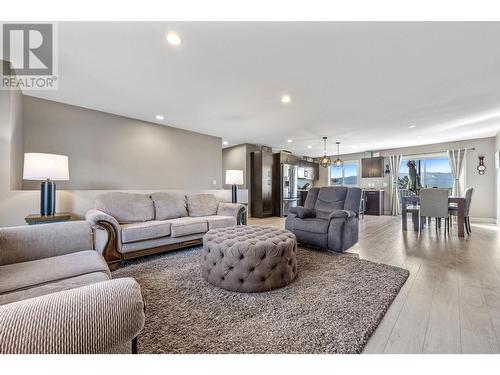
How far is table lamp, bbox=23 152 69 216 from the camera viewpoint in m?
2.46

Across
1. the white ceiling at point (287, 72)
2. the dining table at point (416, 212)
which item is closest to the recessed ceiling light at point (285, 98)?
the white ceiling at point (287, 72)

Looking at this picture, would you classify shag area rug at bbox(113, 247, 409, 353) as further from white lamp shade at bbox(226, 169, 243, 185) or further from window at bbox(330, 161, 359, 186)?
window at bbox(330, 161, 359, 186)

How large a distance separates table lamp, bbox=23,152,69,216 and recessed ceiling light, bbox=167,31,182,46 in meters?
2.05

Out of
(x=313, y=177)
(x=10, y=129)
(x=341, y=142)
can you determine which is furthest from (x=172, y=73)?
→ (x=313, y=177)

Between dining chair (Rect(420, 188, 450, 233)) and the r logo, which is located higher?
the r logo

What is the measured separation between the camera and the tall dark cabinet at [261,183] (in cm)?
672

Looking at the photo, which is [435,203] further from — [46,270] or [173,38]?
[46,270]

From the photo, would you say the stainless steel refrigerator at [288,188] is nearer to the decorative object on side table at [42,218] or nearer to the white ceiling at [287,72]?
the white ceiling at [287,72]

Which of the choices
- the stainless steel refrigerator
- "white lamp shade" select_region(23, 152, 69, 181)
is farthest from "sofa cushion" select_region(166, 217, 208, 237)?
the stainless steel refrigerator

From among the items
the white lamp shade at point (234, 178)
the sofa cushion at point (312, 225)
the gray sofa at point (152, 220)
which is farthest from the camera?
the white lamp shade at point (234, 178)

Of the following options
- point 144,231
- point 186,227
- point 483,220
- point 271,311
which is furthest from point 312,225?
point 483,220

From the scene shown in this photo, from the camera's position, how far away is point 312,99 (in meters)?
3.31

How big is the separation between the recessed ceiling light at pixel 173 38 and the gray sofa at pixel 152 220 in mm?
2023

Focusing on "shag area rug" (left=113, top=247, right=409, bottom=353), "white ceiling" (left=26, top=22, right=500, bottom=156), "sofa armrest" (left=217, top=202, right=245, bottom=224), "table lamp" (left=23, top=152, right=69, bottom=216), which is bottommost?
"shag area rug" (left=113, top=247, right=409, bottom=353)
